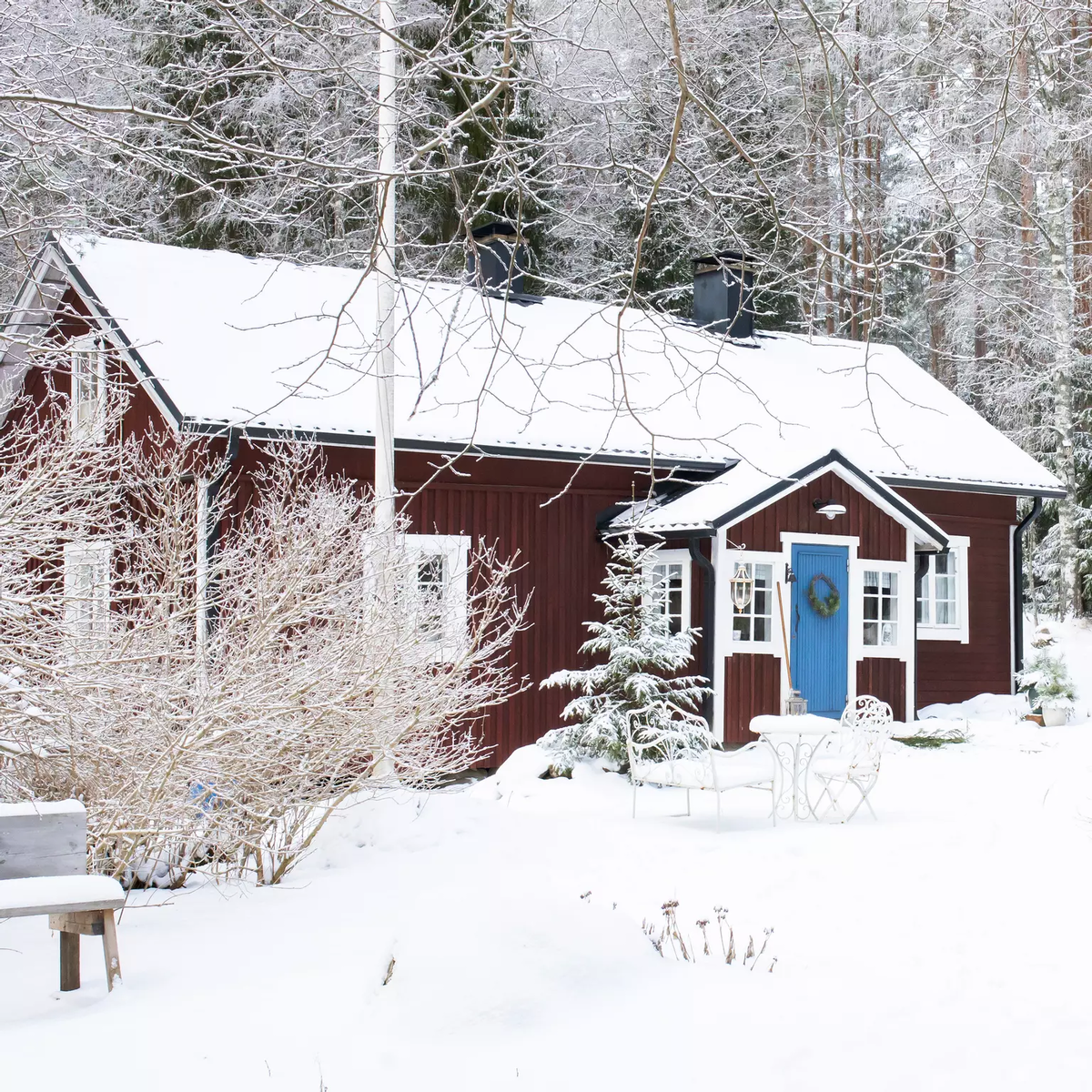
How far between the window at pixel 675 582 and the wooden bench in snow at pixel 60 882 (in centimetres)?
717

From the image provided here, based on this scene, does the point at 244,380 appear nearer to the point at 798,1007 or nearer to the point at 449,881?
the point at 449,881

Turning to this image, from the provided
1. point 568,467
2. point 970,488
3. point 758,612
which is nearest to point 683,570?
point 758,612

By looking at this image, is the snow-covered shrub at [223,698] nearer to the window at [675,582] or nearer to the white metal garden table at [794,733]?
the white metal garden table at [794,733]

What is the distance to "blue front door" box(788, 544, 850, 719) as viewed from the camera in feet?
38.8

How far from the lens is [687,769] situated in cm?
812

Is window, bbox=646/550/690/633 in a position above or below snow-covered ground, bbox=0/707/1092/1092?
above

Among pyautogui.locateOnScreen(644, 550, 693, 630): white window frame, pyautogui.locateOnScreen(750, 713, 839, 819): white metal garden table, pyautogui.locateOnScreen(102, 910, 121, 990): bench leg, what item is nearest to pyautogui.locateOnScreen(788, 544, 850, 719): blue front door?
pyautogui.locateOnScreen(644, 550, 693, 630): white window frame

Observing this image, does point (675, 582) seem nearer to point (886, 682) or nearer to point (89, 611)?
point (886, 682)

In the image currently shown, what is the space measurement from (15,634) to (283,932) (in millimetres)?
1736

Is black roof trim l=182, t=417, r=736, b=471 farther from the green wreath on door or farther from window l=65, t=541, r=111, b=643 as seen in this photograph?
window l=65, t=541, r=111, b=643

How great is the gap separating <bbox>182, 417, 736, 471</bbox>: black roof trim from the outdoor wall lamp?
0.97 m

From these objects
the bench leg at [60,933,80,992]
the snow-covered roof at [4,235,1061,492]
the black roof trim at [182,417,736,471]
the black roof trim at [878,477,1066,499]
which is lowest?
the bench leg at [60,933,80,992]

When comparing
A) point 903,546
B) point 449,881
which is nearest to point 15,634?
point 449,881

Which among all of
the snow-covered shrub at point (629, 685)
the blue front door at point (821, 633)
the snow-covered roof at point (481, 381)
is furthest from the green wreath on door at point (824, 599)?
the snow-covered shrub at point (629, 685)
